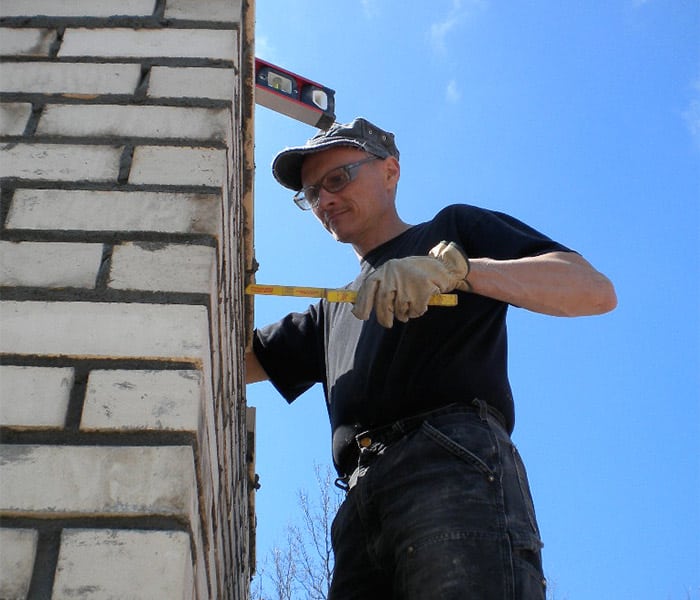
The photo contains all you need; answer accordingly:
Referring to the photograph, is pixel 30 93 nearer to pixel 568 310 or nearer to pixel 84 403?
pixel 84 403

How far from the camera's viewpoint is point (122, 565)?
1.42m

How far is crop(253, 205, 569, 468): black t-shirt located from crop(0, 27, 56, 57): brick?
1236 millimetres

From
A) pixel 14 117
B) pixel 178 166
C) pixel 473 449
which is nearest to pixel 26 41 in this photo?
pixel 14 117

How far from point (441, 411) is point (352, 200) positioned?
1.13 meters

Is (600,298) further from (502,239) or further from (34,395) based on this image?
(34,395)

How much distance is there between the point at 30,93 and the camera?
2.05 metres

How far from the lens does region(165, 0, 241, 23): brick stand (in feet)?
7.43

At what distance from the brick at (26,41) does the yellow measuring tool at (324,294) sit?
95 centimetres

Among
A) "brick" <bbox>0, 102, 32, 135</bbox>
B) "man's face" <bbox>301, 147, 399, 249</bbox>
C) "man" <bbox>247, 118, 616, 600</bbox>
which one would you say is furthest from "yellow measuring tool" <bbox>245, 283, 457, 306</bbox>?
"brick" <bbox>0, 102, 32, 135</bbox>

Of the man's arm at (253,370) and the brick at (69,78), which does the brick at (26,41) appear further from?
the man's arm at (253,370)

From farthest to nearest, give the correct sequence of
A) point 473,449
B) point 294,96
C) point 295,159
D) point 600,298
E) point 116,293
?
point 294,96 → point 295,159 → point 600,298 → point 473,449 → point 116,293

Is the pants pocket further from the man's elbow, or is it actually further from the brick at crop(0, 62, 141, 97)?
the brick at crop(0, 62, 141, 97)

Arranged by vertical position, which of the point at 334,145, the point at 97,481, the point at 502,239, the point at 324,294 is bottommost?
the point at 97,481

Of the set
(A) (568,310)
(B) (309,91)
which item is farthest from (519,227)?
(B) (309,91)
